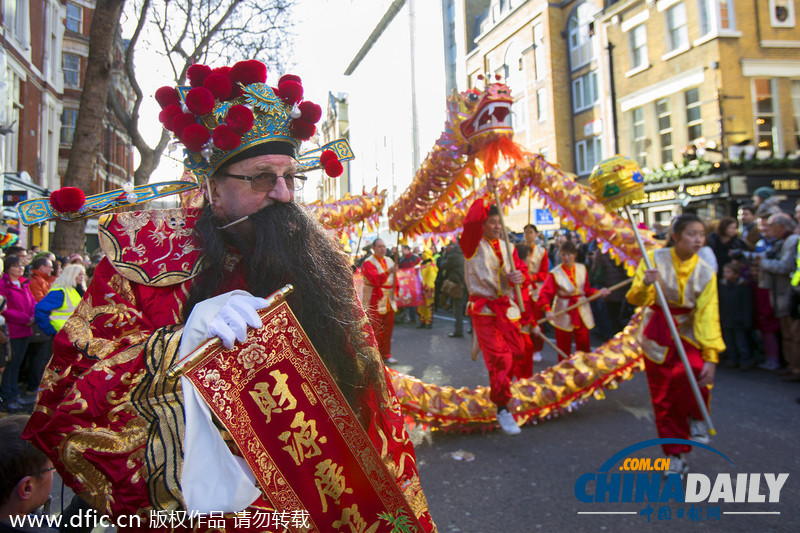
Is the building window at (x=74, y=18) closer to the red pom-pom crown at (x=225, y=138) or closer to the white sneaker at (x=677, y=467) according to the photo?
the red pom-pom crown at (x=225, y=138)

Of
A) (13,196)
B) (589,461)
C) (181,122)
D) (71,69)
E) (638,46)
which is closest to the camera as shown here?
(181,122)

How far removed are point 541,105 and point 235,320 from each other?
25.3m

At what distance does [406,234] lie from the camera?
575 cm

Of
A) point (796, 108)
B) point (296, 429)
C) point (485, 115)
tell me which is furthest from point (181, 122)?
point (796, 108)

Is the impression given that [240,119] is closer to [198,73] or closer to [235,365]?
[198,73]

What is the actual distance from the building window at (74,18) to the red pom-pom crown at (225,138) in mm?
31847

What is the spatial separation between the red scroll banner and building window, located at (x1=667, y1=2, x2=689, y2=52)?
19479 millimetres

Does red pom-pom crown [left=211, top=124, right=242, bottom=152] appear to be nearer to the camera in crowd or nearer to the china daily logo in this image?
the china daily logo

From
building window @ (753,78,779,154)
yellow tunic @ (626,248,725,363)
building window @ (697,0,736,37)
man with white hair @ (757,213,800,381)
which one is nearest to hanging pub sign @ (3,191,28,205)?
yellow tunic @ (626,248,725,363)

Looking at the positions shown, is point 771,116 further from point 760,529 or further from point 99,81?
point 99,81

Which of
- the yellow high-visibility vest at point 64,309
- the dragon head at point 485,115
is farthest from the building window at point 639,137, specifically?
the yellow high-visibility vest at point 64,309

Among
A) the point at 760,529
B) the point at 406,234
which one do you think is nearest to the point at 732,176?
the point at 406,234

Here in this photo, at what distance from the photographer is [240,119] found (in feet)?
5.14

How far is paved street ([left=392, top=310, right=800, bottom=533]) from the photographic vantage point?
10.3 feet
